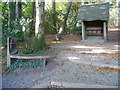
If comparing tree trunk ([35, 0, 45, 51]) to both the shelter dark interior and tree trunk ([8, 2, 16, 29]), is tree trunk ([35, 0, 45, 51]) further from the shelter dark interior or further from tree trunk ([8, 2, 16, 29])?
the shelter dark interior

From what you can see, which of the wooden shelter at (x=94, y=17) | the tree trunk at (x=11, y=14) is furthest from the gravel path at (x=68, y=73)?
the wooden shelter at (x=94, y=17)

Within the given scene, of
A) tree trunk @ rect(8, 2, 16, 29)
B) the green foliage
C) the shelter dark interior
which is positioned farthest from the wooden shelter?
tree trunk @ rect(8, 2, 16, 29)

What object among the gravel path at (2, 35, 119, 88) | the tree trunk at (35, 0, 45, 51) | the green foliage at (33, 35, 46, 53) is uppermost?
the tree trunk at (35, 0, 45, 51)

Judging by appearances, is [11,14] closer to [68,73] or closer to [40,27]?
[40,27]

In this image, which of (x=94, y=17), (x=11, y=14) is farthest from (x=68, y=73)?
(x=94, y=17)

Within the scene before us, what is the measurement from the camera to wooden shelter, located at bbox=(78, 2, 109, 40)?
1050 cm

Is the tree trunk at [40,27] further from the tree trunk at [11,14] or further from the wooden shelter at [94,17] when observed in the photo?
the wooden shelter at [94,17]

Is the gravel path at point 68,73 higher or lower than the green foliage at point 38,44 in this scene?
lower

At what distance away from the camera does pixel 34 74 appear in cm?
455

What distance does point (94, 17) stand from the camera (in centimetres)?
1063

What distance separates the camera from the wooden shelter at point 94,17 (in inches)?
413

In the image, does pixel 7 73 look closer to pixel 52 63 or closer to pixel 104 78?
pixel 52 63

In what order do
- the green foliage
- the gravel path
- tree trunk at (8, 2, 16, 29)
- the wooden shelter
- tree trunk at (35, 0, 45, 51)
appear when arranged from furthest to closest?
the wooden shelter
tree trunk at (8, 2, 16, 29)
tree trunk at (35, 0, 45, 51)
the green foliage
the gravel path

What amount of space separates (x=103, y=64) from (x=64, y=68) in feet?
4.70
